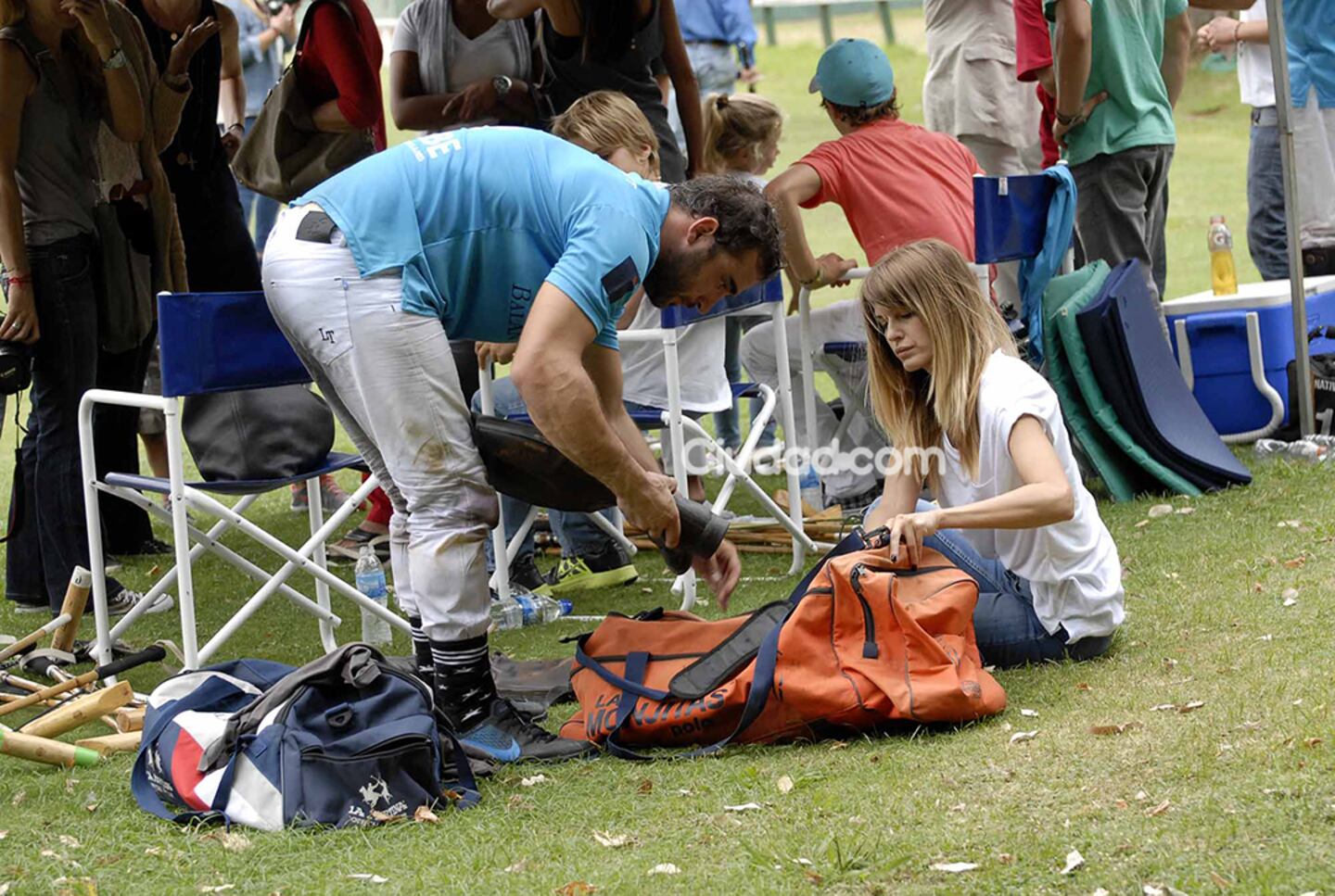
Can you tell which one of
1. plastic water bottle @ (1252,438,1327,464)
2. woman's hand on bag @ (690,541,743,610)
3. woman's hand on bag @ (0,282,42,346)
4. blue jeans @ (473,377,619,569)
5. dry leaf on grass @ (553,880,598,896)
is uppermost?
woman's hand on bag @ (0,282,42,346)

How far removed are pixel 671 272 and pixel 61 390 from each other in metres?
2.45

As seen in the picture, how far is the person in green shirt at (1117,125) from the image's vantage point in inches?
222

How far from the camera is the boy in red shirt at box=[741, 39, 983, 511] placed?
5.27 metres

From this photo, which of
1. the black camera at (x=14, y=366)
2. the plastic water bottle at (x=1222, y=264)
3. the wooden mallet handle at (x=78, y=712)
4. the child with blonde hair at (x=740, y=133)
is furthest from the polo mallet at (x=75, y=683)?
the plastic water bottle at (x=1222, y=264)

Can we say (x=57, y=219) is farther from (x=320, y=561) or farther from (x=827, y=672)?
→ (x=827, y=672)

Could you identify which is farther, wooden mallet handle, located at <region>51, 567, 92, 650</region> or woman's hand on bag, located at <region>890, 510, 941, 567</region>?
wooden mallet handle, located at <region>51, 567, 92, 650</region>

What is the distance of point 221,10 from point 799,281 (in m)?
2.08

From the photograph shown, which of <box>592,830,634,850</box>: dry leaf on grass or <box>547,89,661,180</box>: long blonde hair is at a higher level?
<box>547,89,661,180</box>: long blonde hair

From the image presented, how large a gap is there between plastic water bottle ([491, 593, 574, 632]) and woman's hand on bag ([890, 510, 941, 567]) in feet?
5.23

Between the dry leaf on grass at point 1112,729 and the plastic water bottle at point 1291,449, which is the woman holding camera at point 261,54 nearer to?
the plastic water bottle at point 1291,449

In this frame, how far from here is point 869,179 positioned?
17.5 feet

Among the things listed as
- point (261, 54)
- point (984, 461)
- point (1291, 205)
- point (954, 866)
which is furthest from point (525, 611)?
point (261, 54)

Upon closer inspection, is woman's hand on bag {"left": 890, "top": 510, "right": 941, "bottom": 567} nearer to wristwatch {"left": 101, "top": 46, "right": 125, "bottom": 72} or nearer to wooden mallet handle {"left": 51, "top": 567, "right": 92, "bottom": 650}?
wooden mallet handle {"left": 51, "top": 567, "right": 92, "bottom": 650}

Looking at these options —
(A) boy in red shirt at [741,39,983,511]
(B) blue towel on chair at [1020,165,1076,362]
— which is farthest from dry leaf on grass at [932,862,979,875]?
(B) blue towel on chair at [1020,165,1076,362]
